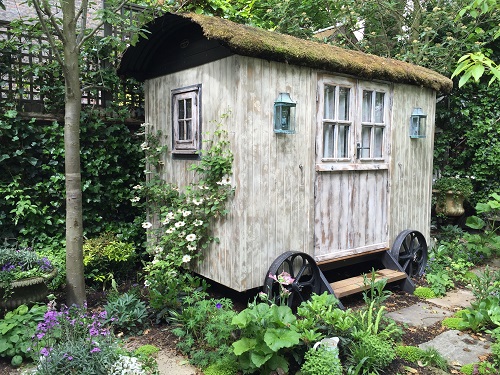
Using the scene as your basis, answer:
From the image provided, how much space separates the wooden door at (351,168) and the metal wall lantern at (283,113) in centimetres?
48

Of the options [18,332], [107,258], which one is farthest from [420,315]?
[18,332]

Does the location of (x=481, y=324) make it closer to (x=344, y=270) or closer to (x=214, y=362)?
(x=344, y=270)

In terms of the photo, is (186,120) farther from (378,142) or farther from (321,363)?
(321,363)

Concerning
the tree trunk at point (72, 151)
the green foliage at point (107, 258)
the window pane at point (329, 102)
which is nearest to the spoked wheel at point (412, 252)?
the window pane at point (329, 102)

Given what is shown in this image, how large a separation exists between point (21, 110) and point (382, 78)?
4.32m

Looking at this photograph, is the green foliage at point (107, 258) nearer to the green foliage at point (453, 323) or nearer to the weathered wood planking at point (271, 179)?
the weathered wood planking at point (271, 179)

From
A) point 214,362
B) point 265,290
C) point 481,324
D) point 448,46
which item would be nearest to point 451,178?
point 448,46

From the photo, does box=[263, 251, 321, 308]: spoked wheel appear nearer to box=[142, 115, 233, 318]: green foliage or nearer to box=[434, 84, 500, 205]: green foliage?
box=[142, 115, 233, 318]: green foliage

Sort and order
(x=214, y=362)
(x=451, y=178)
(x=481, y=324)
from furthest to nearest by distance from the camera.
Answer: (x=451, y=178)
(x=481, y=324)
(x=214, y=362)

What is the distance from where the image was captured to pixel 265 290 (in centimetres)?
389

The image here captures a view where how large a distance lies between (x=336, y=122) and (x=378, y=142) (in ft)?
2.92

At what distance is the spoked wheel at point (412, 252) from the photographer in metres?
5.35

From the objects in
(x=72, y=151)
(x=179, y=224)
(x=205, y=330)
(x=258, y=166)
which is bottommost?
(x=205, y=330)

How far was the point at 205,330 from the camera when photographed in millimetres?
3359
